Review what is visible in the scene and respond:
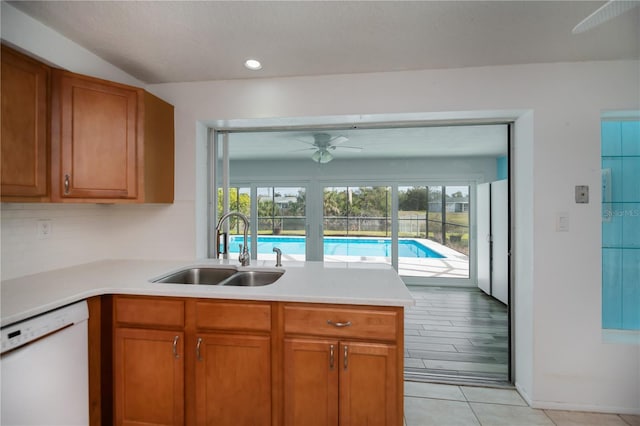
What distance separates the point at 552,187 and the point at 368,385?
178 cm

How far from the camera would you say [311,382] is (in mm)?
1585

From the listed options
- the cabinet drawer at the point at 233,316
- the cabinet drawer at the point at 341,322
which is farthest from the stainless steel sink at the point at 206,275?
the cabinet drawer at the point at 341,322

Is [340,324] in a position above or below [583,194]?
below

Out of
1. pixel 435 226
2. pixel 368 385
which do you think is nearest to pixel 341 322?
pixel 368 385

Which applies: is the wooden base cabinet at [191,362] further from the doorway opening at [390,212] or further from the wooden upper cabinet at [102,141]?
the doorway opening at [390,212]

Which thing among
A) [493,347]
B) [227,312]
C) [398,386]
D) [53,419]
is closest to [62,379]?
[53,419]

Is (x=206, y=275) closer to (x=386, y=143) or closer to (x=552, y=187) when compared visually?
(x=552, y=187)

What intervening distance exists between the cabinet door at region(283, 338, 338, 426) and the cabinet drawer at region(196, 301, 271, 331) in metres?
0.18

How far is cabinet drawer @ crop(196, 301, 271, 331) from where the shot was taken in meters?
1.62

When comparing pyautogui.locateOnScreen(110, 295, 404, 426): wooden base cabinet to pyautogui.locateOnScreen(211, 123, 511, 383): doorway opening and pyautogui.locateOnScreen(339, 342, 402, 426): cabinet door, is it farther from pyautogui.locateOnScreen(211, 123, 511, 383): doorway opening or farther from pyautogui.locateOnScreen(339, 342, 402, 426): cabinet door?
pyautogui.locateOnScreen(211, 123, 511, 383): doorway opening

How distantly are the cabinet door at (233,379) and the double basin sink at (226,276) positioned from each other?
0.50 metres

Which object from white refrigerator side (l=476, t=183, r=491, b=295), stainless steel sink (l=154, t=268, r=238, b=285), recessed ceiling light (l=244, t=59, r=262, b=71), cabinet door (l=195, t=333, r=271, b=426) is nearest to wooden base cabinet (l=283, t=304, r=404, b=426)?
cabinet door (l=195, t=333, r=271, b=426)

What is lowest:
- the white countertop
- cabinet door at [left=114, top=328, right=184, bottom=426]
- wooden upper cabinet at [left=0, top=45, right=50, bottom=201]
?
cabinet door at [left=114, top=328, right=184, bottom=426]

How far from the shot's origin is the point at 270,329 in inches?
63.6
